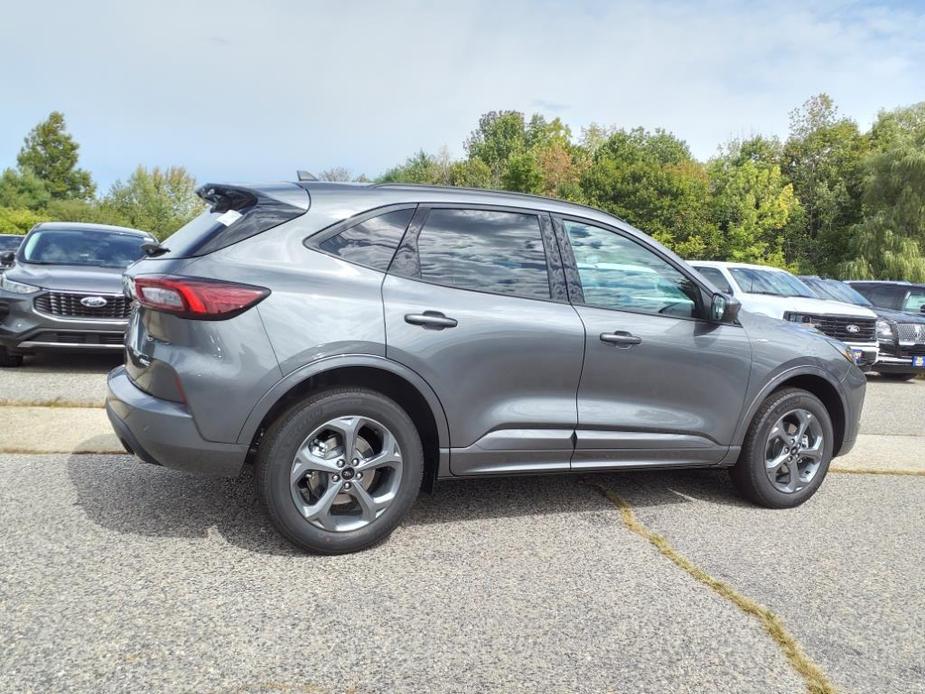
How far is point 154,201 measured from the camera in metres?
66.3

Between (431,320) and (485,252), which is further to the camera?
(485,252)

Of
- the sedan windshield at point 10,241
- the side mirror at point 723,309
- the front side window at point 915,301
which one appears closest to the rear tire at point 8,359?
the side mirror at point 723,309

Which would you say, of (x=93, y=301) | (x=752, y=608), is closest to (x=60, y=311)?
(x=93, y=301)

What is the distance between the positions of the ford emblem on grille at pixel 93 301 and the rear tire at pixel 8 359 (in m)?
1.17

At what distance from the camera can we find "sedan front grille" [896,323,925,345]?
1265cm

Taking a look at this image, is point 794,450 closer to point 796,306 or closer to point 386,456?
point 386,456

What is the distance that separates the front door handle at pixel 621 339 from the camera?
412cm

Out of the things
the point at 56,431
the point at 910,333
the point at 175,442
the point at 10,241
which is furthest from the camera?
the point at 10,241

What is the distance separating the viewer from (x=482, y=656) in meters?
2.80

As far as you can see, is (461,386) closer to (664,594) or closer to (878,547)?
(664,594)

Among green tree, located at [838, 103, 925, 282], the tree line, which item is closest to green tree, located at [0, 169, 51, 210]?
the tree line

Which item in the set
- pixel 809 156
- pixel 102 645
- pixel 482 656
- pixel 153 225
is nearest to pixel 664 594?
pixel 482 656

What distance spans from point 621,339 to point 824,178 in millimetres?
57191

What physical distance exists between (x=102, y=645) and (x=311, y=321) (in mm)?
1519
